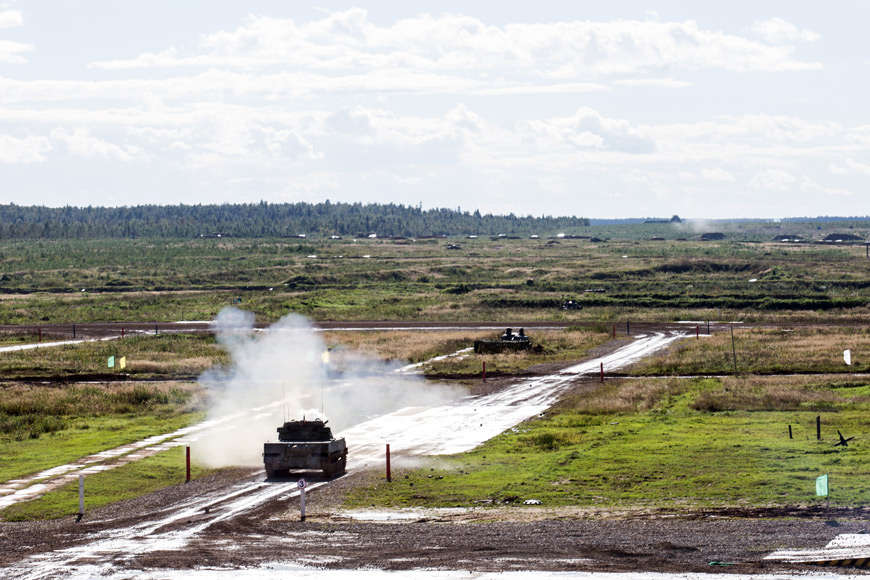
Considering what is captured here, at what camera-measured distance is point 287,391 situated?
60156 millimetres

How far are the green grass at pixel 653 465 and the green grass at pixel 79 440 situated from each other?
12.9m

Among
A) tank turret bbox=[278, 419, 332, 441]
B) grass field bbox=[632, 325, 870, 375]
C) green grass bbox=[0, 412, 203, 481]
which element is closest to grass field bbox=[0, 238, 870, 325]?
grass field bbox=[632, 325, 870, 375]

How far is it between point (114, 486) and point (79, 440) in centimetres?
1090

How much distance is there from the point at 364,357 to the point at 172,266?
132 m

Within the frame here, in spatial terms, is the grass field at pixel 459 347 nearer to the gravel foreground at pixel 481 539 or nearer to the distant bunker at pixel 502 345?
the distant bunker at pixel 502 345

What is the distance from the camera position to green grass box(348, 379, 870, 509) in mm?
31016

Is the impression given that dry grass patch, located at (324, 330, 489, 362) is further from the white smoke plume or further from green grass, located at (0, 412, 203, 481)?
green grass, located at (0, 412, 203, 481)

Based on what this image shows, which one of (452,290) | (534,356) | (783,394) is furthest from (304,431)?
(452,290)

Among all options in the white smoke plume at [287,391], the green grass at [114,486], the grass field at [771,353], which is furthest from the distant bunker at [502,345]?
the green grass at [114,486]

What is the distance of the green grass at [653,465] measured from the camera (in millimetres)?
31016

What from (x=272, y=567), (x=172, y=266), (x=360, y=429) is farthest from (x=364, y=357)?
(x=172, y=266)

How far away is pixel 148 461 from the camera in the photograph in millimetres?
40031

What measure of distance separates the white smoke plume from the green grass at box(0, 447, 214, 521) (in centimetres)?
128

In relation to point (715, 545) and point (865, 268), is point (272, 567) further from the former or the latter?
point (865, 268)
